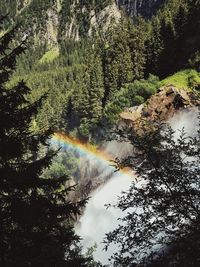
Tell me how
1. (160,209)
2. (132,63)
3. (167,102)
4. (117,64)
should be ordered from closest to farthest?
(160,209)
(167,102)
(132,63)
(117,64)

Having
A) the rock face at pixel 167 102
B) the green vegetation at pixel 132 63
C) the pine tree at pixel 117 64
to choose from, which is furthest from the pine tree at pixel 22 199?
the pine tree at pixel 117 64

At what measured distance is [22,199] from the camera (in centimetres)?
1464

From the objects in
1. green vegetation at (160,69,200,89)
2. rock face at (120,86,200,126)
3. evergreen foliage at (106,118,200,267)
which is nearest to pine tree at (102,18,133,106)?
green vegetation at (160,69,200,89)

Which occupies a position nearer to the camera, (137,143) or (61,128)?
(137,143)

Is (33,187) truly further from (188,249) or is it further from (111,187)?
(111,187)

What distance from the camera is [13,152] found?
47.9 feet

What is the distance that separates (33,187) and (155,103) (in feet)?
195

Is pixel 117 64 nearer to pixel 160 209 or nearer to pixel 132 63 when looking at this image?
pixel 132 63

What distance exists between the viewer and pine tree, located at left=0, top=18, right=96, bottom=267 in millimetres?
14133

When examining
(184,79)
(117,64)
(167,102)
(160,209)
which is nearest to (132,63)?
(117,64)

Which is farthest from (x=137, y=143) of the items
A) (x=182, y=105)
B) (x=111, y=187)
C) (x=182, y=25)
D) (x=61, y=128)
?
(x=61, y=128)

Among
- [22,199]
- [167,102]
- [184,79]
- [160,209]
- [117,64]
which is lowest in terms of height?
[160,209]

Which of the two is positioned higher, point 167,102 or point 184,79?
point 184,79

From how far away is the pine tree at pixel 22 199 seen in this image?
14133 millimetres
